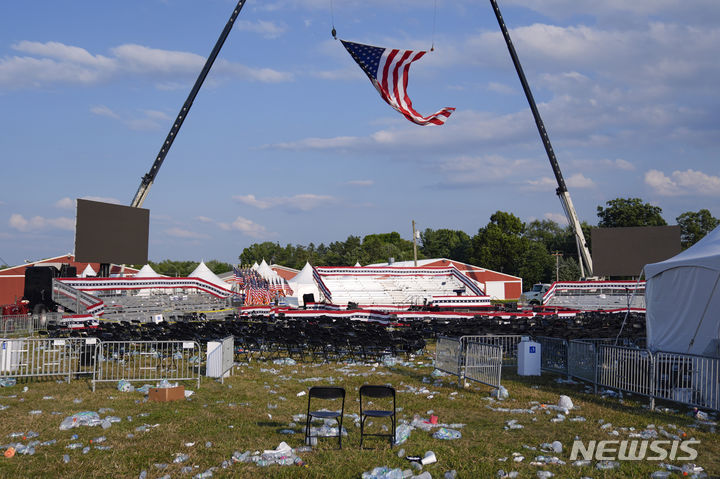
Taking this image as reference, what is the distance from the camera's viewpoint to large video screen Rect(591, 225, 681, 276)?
46.2 metres

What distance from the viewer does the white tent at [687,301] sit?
1248cm

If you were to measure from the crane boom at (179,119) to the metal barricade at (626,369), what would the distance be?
118 ft

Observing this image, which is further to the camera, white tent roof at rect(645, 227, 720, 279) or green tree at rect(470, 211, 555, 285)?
green tree at rect(470, 211, 555, 285)

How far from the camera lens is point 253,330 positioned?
19.4 metres

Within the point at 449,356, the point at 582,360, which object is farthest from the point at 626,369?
the point at 449,356

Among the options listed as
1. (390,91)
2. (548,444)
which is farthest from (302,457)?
(390,91)

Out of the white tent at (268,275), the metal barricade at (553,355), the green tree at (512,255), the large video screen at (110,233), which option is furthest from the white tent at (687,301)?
the green tree at (512,255)

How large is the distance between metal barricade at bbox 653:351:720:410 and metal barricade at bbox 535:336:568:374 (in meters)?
3.43

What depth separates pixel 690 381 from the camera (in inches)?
427

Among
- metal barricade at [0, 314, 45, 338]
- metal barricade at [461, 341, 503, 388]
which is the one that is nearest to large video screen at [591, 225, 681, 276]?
metal barricade at [461, 341, 503, 388]

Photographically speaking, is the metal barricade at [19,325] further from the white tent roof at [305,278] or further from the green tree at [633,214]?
the green tree at [633,214]

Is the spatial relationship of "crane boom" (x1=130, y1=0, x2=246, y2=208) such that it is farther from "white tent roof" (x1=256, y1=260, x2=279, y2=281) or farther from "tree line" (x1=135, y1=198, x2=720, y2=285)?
"tree line" (x1=135, y1=198, x2=720, y2=285)

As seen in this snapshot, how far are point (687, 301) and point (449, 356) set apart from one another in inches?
217

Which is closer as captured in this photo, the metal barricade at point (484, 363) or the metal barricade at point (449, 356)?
the metal barricade at point (484, 363)
